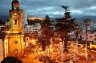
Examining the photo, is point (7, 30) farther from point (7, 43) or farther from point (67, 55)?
point (67, 55)

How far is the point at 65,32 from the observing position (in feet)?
158

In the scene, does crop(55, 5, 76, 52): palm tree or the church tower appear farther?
crop(55, 5, 76, 52): palm tree

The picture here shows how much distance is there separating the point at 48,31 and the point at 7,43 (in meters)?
16.6

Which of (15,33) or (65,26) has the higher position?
(65,26)

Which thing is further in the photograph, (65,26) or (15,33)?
(65,26)

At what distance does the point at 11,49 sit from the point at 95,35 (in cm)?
4601

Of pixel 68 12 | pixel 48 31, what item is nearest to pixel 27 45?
pixel 48 31

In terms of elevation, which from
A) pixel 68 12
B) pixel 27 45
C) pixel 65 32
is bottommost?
pixel 27 45

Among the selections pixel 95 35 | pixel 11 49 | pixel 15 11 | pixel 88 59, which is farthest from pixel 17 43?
pixel 95 35

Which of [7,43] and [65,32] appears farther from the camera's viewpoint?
[65,32]

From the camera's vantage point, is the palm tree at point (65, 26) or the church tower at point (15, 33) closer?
the church tower at point (15, 33)

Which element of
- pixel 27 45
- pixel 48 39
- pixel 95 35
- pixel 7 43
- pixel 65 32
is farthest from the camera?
pixel 95 35

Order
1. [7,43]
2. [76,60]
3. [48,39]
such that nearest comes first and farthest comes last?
1. [76,60]
2. [7,43]
3. [48,39]

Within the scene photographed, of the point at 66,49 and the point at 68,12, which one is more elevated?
the point at 68,12
